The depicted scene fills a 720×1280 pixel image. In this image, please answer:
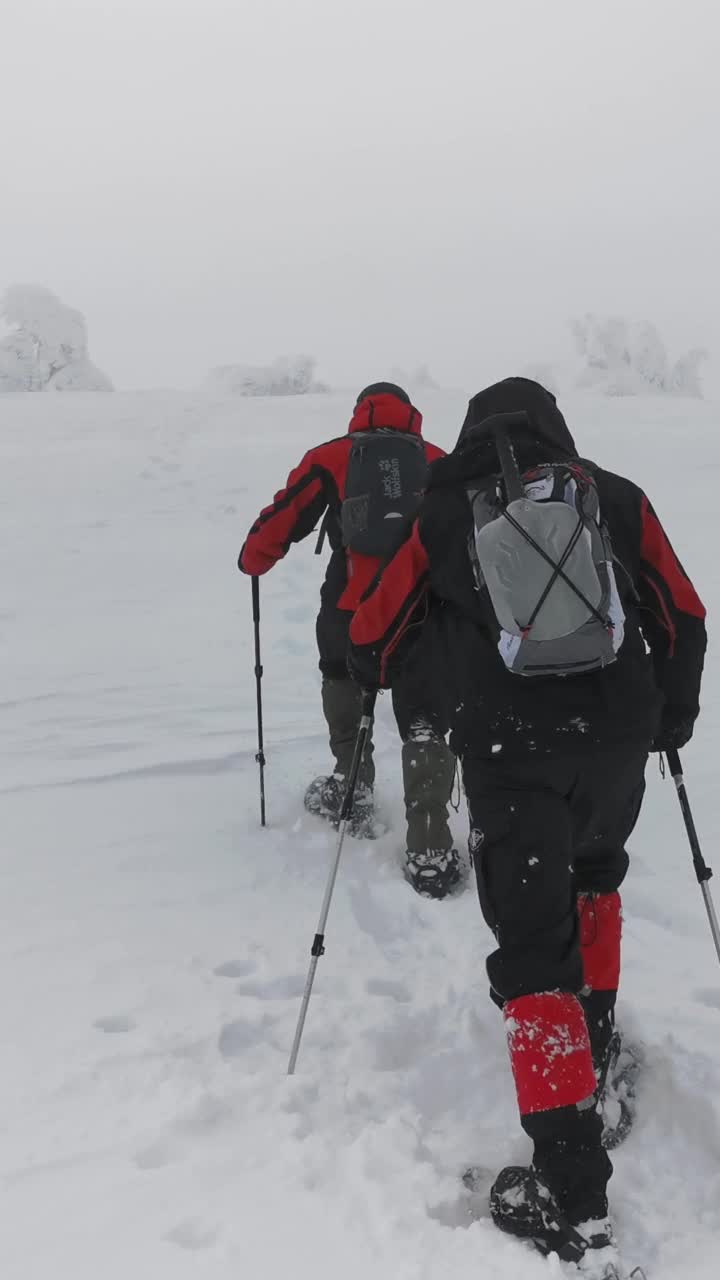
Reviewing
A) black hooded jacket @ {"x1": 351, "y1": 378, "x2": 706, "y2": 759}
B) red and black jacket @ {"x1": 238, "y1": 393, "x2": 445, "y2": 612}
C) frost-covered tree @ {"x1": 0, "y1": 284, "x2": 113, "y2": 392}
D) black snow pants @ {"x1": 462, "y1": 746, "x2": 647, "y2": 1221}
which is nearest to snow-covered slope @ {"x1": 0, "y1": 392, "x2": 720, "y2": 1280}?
black snow pants @ {"x1": 462, "y1": 746, "x2": 647, "y2": 1221}

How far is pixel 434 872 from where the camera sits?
3.80 metres

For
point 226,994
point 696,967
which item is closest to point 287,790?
point 226,994

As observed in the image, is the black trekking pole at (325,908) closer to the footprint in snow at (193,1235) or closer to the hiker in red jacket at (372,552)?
the footprint in snow at (193,1235)

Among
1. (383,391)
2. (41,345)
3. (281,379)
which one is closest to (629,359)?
(281,379)

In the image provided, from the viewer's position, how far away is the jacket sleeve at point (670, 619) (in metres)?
2.37

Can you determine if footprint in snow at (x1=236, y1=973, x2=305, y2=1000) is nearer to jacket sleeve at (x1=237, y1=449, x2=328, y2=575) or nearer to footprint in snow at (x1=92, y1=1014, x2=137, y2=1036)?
footprint in snow at (x1=92, y1=1014, x2=137, y2=1036)

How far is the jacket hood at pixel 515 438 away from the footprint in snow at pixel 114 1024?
196 centimetres

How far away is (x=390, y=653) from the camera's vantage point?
262 cm

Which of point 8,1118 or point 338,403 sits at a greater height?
point 338,403

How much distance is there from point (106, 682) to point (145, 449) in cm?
740

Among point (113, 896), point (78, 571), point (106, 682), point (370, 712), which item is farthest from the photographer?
point (78, 571)

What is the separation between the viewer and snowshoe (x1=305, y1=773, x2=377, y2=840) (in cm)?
434

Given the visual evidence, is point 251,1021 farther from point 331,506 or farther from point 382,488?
point 331,506

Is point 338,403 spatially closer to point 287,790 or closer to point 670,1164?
point 287,790
